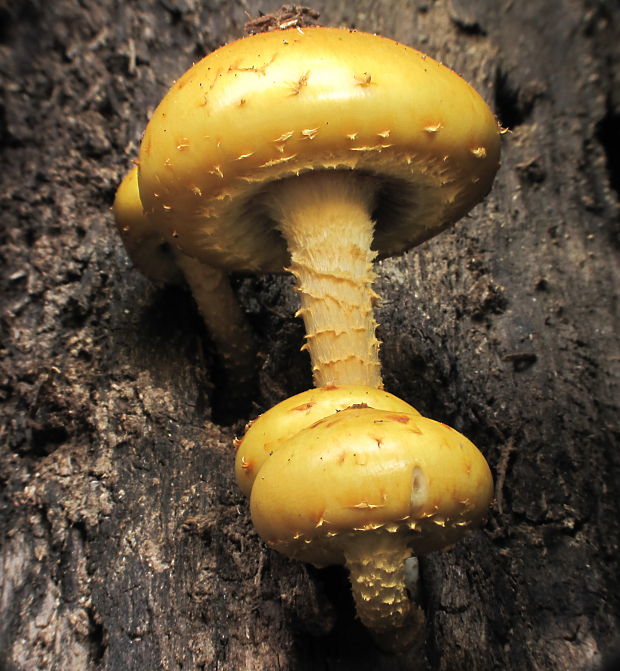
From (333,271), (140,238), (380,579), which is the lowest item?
(380,579)

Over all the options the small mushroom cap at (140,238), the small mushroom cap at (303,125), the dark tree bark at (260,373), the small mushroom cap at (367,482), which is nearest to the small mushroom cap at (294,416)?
the small mushroom cap at (367,482)

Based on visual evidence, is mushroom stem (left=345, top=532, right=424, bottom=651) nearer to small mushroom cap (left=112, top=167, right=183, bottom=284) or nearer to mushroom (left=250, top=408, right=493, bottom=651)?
mushroom (left=250, top=408, right=493, bottom=651)

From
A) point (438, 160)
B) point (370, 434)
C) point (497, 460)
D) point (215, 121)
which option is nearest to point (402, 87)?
point (438, 160)

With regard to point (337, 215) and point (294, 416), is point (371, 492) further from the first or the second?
point (337, 215)

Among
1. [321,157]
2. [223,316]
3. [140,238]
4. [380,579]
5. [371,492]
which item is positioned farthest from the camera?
[223,316]

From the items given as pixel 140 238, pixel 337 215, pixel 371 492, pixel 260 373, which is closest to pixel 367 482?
pixel 371 492

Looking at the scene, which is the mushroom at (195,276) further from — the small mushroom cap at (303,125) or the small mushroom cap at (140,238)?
the small mushroom cap at (303,125)
